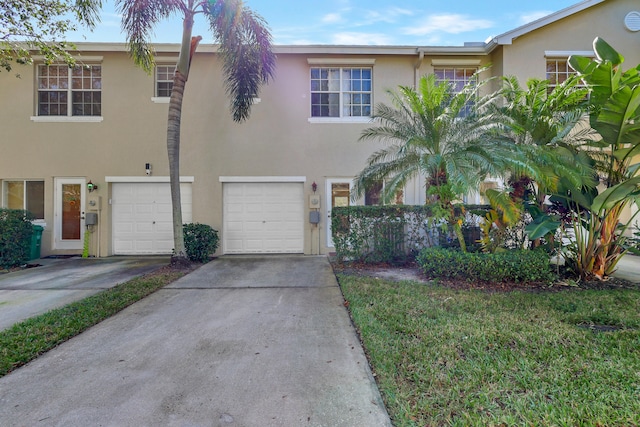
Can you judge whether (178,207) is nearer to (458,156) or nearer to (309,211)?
(309,211)

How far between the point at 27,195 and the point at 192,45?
7.28 m

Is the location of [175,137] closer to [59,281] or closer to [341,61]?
[59,281]

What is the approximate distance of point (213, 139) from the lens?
31.9 feet

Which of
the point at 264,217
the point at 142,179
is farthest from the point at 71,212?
the point at 264,217

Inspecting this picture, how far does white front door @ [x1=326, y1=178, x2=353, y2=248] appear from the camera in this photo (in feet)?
32.0

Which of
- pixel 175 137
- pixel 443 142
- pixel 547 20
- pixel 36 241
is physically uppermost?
pixel 547 20

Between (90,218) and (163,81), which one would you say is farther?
(163,81)

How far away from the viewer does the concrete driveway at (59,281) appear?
16.4 feet

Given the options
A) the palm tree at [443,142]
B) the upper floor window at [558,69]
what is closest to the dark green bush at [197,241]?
the palm tree at [443,142]

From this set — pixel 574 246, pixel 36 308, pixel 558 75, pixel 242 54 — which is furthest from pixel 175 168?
pixel 558 75

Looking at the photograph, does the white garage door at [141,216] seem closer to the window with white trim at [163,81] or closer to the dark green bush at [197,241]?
the dark green bush at [197,241]

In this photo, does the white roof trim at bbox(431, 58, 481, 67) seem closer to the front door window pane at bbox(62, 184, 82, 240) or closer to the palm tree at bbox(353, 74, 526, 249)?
the palm tree at bbox(353, 74, 526, 249)

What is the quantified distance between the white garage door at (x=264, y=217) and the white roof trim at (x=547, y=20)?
7.82 meters

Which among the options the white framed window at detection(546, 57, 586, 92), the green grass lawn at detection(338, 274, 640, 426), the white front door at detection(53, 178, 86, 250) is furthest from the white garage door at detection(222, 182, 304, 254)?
the white framed window at detection(546, 57, 586, 92)
